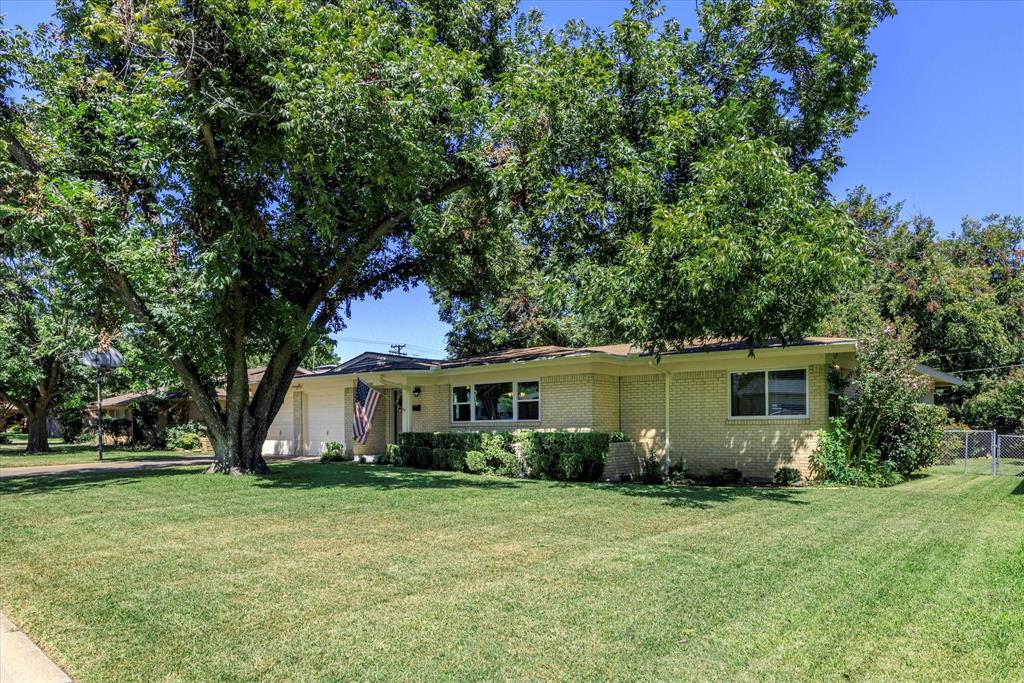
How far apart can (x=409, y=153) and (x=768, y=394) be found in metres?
9.49

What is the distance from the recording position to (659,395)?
17.0 m

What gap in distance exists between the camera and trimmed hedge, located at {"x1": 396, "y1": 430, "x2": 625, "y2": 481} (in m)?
15.6

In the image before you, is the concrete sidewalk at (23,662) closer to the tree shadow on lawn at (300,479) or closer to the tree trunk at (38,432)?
the tree shadow on lawn at (300,479)

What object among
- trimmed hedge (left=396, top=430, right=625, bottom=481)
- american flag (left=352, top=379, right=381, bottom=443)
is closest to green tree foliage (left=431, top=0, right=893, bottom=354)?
trimmed hedge (left=396, top=430, right=625, bottom=481)

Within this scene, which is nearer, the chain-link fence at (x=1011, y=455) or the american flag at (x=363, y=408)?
the chain-link fence at (x=1011, y=455)

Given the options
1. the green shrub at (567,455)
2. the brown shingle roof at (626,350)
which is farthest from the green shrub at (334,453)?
the green shrub at (567,455)

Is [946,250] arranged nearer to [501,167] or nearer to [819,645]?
[501,167]

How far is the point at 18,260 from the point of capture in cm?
1677

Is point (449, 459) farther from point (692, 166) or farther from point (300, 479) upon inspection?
point (692, 166)

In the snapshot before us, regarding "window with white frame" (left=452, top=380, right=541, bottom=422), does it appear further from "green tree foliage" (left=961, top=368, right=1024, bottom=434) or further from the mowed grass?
"green tree foliage" (left=961, top=368, right=1024, bottom=434)

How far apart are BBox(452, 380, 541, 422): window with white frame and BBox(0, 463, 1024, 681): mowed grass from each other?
7.35 metres

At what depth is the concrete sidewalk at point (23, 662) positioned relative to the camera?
3806 millimetres

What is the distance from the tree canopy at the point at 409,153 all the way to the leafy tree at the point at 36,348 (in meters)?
7.27

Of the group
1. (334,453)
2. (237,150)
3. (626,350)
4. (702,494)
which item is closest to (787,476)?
(702,494)
